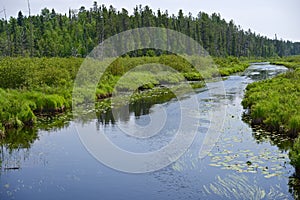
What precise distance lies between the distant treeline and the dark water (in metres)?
32.4

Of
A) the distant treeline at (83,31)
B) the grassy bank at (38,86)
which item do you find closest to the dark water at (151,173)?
the grassy bank at (38,86)

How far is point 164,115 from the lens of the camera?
2392 centimetres

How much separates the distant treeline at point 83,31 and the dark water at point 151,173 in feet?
106

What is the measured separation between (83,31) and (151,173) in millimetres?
72518

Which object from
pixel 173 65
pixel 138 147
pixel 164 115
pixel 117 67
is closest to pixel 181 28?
pixel 173 65

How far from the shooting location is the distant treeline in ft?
219

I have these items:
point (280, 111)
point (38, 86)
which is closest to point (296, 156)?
point (280, 111)

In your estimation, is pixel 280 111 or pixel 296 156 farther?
pixel 280 111

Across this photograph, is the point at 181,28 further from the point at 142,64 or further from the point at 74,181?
the point at 74,181

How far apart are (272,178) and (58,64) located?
24.6 meters

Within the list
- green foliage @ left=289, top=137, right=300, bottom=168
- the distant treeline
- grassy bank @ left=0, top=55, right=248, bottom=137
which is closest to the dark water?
green foliage @ left=289, top=137, right=300, bottom=168

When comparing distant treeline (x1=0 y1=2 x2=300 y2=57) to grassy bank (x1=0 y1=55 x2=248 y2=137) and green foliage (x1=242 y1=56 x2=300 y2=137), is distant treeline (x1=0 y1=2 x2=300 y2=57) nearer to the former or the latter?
grassy bank (x1=0 y1=55 x2=248 y2=137)

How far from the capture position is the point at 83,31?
81812 mm

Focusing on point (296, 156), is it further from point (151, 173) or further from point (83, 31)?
point (83, 31)
